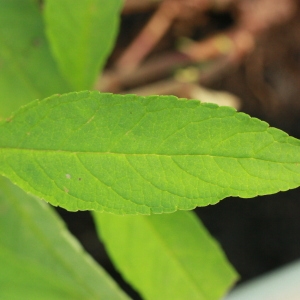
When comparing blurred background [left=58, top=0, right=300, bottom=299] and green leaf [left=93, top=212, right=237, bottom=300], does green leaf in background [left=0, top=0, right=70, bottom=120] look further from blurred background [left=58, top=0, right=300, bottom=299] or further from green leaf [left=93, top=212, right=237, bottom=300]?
blurred background [left=58, top=0, right=300, bottom=299]

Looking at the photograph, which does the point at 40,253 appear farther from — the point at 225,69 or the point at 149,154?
the point at 225,69

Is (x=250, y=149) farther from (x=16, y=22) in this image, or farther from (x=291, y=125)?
(x=291, y=125)

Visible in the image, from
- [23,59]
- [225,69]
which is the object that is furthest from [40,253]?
[225,69]

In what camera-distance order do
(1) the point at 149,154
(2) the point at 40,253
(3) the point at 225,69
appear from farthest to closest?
(3) the point at 225,69 < (2) the point at 40,253 < (1) the point at 149,154

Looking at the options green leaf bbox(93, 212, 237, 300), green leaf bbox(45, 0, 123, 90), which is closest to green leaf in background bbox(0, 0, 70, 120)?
green leaf bbox(45, 0, 123, 90)

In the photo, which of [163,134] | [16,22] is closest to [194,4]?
[16,22]

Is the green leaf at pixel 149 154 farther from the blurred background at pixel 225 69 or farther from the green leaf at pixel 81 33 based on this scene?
the blurred background at pixel 225 69
